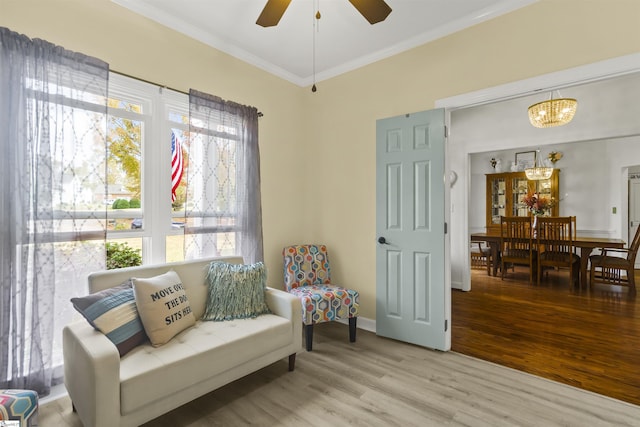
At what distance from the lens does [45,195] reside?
195cm

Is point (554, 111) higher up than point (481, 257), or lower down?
higher up

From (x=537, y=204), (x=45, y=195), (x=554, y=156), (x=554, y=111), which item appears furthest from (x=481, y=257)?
(x=45, y=195)

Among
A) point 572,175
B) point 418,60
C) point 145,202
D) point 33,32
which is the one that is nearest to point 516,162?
point 572,175

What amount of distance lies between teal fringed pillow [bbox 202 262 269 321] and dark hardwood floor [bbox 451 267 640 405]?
1814 mm

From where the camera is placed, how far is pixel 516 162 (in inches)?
284

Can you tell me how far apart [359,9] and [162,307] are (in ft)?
7.12

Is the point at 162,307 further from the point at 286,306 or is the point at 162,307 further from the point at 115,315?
the point at 286,306

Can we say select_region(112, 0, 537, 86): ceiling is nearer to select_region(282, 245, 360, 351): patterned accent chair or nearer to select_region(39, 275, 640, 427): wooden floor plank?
select_region(282, 245, 360, 351): patterned accent chair

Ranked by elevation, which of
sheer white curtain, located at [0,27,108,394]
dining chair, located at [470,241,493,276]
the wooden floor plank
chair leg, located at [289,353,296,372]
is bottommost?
the wooden floor plank

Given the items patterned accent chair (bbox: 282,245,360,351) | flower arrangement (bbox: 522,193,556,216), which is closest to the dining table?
flower arrangement (bbox: 522,193,556,216)

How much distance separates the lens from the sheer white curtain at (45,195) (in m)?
1.83

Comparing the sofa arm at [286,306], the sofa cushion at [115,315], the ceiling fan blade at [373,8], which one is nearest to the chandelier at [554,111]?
the ceiling fan blade at [373,8]

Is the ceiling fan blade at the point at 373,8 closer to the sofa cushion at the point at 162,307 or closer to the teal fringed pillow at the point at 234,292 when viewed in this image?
the teal fringed pillow at the point at 234,292

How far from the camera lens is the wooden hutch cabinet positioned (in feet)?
22.3
